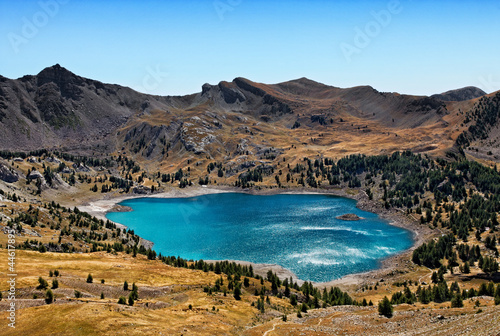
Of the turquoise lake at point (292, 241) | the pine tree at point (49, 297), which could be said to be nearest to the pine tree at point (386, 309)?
the turquoise lake at point (292, 241)

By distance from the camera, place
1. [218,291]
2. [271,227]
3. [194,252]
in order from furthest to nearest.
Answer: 1. [271,227]
2. [194,252]
3. [218,291]

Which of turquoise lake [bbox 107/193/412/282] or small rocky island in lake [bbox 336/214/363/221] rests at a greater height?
small rocky island in lake [bbox 336/214/363/221]

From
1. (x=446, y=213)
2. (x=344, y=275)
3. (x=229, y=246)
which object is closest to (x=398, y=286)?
(x=344, y=275)

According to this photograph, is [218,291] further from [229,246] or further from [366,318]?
[229,246]

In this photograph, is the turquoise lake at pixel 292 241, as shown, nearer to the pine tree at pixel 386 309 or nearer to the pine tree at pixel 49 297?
the pine tree at pixel 386 309

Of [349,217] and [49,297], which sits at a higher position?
[49,297]

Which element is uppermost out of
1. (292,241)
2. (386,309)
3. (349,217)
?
(349,217)

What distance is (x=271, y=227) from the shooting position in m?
179

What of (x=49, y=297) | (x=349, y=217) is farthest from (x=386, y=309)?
(x=349, y=217)

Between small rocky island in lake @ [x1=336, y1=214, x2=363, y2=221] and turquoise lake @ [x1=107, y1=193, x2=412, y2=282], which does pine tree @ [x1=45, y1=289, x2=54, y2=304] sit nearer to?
turquoise lake @ [x1=107, y1=193, x2=412, y2=282]

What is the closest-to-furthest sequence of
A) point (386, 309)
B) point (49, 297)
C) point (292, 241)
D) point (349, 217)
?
point (49, 297), point (386, 309), point (292, 241), point (349, 217)

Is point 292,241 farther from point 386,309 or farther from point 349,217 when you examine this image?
point 386,309

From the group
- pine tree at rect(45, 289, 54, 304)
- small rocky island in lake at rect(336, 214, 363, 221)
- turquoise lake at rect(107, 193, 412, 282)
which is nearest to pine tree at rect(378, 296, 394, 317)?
turquoise lake at rect(107, 193, 412, 282)

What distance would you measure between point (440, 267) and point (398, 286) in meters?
21.6
